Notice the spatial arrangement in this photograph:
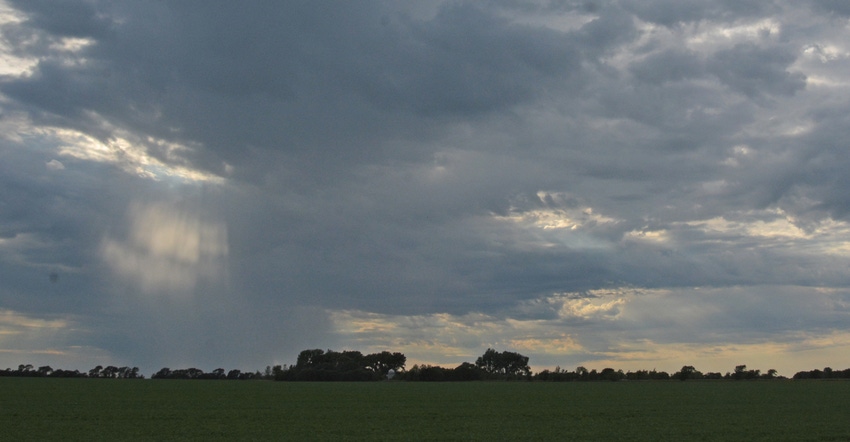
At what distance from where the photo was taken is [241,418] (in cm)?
3716

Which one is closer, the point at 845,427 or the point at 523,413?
the point at 845,427

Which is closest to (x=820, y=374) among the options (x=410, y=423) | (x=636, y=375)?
(x=636, y=375)

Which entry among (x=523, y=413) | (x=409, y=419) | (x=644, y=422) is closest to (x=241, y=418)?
(x=409, y=419)

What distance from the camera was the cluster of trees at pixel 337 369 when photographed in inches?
6594

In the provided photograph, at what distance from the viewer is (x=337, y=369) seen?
557 ft

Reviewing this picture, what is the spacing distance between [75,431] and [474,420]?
1949 centimetres

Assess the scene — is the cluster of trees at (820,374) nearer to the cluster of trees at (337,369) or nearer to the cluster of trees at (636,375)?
the cluster of trees at (636,375)

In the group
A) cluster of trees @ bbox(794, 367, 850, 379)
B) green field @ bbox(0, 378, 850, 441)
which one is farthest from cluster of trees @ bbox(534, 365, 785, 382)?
green field @ bbox(0, 378, 850, 441)

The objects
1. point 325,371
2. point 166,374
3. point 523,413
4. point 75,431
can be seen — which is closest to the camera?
point 75,431

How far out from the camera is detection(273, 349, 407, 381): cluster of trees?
16750cm

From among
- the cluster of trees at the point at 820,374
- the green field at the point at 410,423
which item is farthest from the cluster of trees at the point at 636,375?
the green field at the point at 410,423

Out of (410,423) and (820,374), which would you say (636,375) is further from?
(410,423)

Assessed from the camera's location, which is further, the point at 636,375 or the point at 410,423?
the point at 636,375

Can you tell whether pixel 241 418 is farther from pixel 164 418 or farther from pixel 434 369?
pixel 434 369
